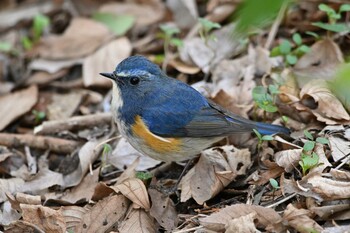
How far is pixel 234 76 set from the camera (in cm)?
582

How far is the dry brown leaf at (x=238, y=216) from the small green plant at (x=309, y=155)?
1.68ft

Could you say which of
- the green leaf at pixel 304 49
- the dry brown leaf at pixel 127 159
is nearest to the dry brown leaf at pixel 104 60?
the dry brown leaf at pixel 127 159

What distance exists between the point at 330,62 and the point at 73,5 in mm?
4063

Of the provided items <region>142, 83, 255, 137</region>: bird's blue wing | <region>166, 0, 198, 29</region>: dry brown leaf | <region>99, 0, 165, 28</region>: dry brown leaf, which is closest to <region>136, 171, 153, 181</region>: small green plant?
<region>142, 83, 255, 137</region>: bird's blue wing

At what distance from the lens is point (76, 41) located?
7.07m

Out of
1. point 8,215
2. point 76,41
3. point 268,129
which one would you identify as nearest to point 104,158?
point 8,215

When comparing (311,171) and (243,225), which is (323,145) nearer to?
(311,171)

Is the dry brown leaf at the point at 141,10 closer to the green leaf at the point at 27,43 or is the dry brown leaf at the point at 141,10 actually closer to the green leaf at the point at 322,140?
the green leaf at the point at 27,43

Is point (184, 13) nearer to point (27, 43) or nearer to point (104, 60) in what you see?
point (104, 60)

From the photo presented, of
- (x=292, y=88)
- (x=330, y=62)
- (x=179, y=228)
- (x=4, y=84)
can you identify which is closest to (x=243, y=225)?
(x=179, y=228)

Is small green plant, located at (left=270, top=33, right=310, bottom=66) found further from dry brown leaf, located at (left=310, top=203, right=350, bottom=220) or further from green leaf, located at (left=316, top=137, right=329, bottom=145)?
dry brown leaf, located at (left=310, top=203, right=350, bottom=220)

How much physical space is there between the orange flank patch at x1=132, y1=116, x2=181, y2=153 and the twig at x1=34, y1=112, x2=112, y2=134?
132 centimetres

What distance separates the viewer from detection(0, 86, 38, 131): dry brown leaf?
19.5ft

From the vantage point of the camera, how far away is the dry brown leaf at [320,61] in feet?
17.5
